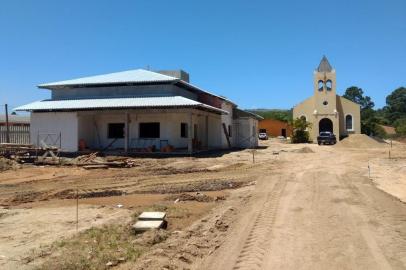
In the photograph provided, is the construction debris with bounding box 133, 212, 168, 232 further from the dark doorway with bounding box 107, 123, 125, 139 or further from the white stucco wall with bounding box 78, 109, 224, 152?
the dark doorway with bounding box 107, 123, 125, 139

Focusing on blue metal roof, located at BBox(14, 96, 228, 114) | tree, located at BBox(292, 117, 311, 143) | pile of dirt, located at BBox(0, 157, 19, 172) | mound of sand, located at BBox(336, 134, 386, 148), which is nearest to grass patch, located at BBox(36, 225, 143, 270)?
pile of dirt, located at BBox(0, 157, 19, 172)

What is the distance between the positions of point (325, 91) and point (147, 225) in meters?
56.4

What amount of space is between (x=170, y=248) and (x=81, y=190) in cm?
883

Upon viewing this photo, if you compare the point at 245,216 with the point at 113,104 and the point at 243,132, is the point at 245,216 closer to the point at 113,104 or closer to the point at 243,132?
the point at 113,104

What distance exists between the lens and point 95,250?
7469 millimetres

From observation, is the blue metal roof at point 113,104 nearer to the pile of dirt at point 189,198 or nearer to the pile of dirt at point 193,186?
the pile of dirt at point 193,186

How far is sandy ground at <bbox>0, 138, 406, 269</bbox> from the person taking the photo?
22.7 ft

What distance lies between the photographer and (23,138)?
117 ft

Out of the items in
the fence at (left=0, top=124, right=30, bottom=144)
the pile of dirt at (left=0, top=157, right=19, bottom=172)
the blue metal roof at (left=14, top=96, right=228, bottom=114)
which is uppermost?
the blue metal roof at (left=14, top=96, right=228, bottom=114)

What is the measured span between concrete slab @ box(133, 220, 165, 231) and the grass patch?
0.16 metres

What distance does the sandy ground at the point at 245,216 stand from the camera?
6.93m

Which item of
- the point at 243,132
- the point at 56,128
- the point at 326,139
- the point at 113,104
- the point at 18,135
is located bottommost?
the point at 326,139

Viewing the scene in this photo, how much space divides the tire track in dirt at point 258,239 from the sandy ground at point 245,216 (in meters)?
0.02

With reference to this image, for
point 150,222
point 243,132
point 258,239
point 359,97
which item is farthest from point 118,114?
point 359,97
